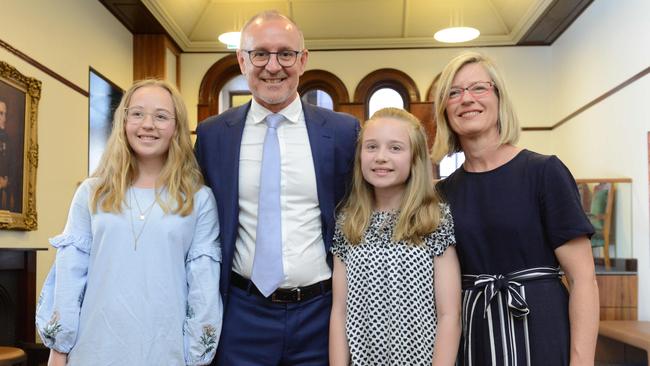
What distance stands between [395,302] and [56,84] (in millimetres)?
4571

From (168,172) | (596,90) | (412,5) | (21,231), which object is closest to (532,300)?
(168,172)

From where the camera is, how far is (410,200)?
76.2 inches

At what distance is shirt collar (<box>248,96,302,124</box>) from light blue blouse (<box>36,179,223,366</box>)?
462 millimetres

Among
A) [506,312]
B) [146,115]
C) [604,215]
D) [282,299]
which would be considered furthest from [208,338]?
[604,215]

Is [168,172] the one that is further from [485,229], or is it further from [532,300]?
[532,300]

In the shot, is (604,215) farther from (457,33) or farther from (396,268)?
(396,268)

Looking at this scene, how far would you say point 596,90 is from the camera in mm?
6430

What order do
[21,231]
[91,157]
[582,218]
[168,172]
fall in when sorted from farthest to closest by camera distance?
1. [91,157]
2. [21,231]
3. [168,172]
4. [582,218]

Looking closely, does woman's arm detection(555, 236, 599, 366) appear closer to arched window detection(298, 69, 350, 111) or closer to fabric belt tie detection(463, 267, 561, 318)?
fabric belt tie detection(463, 267, 561, 318)

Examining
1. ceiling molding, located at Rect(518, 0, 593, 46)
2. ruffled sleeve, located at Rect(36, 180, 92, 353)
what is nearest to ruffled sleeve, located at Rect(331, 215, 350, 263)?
ruffled sleeve, located at Rect(36, 180, 92, 353)

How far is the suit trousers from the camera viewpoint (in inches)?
79.5

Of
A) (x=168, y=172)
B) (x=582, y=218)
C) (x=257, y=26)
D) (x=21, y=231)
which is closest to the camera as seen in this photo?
(x=582, y=218)

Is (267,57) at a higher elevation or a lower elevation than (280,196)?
higher

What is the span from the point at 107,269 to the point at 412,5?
6.41m
